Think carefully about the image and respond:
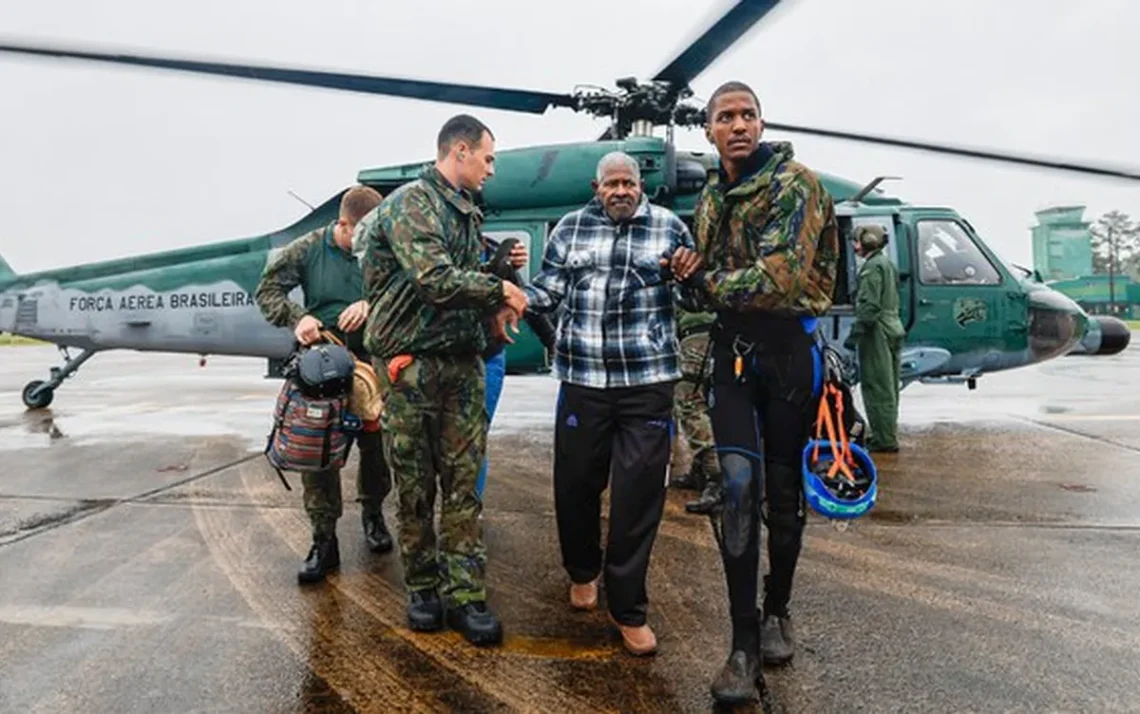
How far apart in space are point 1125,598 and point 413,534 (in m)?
2.85

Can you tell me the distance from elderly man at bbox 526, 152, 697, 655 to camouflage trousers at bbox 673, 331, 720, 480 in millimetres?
1985

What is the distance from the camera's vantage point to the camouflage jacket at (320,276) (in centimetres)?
377

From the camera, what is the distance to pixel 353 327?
3.28 metres

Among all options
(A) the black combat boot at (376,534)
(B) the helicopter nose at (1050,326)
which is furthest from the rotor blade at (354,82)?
(B) the helicopter nose at (1050,326)

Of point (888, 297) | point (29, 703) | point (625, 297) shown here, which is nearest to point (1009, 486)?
point (888, 297)

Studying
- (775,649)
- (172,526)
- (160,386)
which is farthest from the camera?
(160,386)

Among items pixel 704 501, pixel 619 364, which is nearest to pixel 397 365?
pixel 619 364

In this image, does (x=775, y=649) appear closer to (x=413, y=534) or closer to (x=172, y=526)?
(x=413, y=534)

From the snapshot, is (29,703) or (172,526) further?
(172,526)

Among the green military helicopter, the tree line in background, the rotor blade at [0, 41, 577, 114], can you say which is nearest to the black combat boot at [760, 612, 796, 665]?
the green military helicopter

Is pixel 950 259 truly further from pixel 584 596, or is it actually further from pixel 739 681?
pixel 739 681

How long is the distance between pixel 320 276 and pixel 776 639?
2.58 m

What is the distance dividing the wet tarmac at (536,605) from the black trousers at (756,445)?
34 centimetres

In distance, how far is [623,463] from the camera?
280 centimetres
